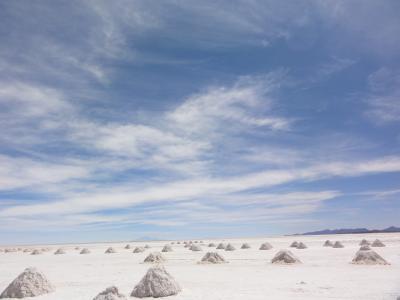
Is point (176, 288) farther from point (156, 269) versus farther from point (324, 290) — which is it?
point (324, 290)

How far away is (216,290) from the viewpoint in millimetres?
12359

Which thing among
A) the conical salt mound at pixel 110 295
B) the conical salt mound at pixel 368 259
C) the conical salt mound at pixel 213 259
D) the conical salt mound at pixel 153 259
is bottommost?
the conical salt mound at pixel 110 295

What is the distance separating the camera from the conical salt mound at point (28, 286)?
39.7 feet

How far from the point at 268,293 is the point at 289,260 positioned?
10.4 metres

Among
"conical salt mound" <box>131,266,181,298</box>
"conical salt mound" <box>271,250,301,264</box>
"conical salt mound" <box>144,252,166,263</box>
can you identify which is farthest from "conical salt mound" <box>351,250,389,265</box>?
"conical salt mound" <box>144,252,166,263</box>

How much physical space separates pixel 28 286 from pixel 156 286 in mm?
4125

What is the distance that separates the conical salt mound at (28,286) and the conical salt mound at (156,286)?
126 inches

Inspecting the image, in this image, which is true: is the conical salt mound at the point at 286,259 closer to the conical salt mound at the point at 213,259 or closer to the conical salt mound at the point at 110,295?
the conical salt mound at the point at 213,259

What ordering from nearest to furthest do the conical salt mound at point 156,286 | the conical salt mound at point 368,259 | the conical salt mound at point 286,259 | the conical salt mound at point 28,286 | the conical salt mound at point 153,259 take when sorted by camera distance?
Result: the conical salt mound at point 156,286, the conical salt mound at point 28,286, the conical salt mound at point 368,259, the conical salt mound at point 286,259, the conical salt mound at point 153,259

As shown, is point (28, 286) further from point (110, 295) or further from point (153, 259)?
point (153, 259)

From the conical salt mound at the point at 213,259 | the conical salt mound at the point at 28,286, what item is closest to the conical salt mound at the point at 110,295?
the conical salt mound at the point at 28,286

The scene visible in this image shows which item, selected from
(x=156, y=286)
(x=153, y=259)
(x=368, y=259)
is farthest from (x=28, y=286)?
(x=368, y=259)

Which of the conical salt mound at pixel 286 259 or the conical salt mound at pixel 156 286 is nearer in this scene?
the conical salt mound at pixel 156 286

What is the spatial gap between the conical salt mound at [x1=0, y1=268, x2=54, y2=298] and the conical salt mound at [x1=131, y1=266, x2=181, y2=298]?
3.20 m
